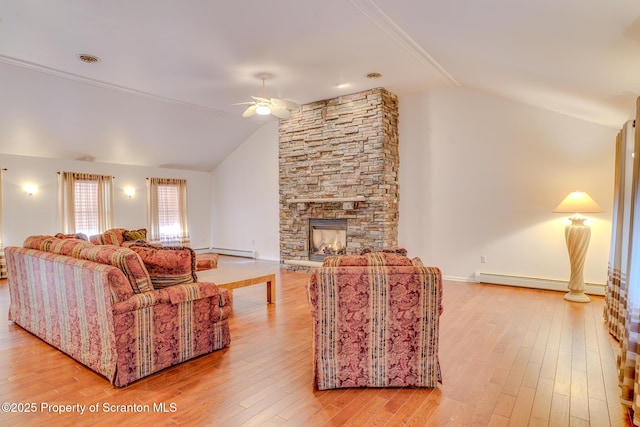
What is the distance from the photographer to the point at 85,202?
7652 millimetres

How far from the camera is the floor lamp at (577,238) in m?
4.72

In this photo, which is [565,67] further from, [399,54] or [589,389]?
[589,389]

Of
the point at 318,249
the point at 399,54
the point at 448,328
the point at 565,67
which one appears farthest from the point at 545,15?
the point at 318,249

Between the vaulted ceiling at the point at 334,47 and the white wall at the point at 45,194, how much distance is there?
2.82 ft

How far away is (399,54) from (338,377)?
3994mm

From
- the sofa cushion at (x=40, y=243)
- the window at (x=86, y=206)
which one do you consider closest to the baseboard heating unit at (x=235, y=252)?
the window at (x=86, y=206)

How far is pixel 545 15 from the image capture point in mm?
2551

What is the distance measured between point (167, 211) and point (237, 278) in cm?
574

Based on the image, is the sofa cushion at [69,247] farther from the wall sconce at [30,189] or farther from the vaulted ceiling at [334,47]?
the wall sconce at [30,189]

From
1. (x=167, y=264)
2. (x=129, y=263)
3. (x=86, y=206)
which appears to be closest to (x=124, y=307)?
(x=129, y=263)

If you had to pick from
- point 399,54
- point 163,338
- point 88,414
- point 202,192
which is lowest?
point 88,414

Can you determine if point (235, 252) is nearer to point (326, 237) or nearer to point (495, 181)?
point (326, 237)

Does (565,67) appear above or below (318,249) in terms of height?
above

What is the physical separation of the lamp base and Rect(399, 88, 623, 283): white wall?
466mm
